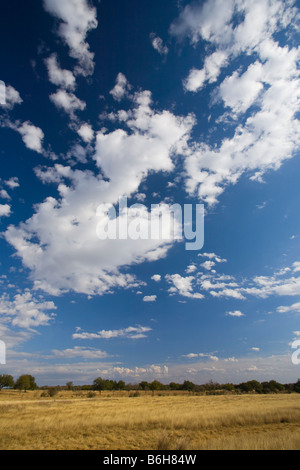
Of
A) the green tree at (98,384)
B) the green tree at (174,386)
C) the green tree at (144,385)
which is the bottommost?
the green tree at (174,386)

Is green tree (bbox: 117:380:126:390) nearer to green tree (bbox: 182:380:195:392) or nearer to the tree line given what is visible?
the tree line

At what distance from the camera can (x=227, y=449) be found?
1066 cm

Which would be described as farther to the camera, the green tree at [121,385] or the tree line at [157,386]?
the green tree at [121,385]

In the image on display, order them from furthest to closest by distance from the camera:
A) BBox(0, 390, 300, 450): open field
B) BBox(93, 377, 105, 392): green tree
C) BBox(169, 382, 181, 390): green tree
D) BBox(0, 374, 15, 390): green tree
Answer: BBox(169, 382, 181, 390): green tree → BBox(93, 377, 105, 392): green tree → BBox(0, 374, 15, 390): green tree → BBox(0, 390, 300, 450): open field

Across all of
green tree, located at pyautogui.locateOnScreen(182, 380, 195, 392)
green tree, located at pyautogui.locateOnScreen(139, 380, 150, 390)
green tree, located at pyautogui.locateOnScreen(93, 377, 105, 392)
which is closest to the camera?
green tree, located at pyautogui.locateOnScreen(93, 377, 105, 392)

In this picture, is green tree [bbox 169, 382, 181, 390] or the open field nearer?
the open field

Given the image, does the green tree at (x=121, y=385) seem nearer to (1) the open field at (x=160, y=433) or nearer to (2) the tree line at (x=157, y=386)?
(2) the tree line at (x=157, y=386)

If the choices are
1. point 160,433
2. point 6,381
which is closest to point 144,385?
point 6,381

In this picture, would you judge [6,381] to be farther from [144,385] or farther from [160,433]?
[160,433]

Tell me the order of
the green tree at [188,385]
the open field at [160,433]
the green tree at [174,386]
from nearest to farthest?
1. the open field at [160,433]
2. the green tree at [188,385]
3. the green tree at [174,386]

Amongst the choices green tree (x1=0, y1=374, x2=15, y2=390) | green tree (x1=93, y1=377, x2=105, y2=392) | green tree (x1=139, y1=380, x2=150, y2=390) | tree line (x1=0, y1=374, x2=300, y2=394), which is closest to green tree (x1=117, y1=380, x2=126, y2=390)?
tree line (x1=0, y1=374, x2=300, y2=394)

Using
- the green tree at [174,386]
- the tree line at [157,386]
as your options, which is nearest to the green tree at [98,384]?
the tree line at [157,386]
